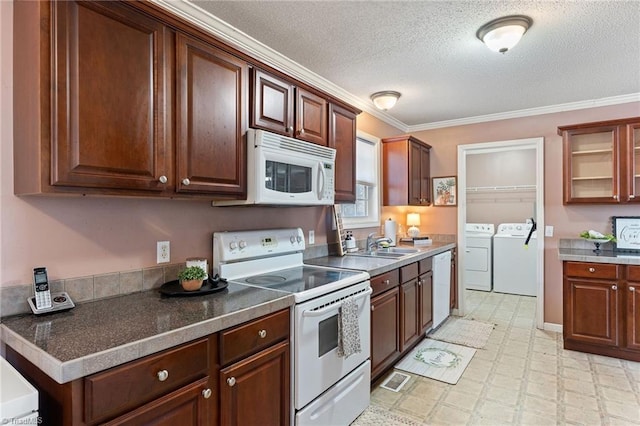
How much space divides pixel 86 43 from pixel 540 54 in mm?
2837

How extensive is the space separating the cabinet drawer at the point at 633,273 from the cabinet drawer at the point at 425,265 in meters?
1.63

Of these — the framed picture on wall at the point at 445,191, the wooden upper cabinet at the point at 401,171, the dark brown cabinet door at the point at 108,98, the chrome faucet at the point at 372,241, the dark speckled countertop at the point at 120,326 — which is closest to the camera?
the dark speckled countertop at the point at 120,326

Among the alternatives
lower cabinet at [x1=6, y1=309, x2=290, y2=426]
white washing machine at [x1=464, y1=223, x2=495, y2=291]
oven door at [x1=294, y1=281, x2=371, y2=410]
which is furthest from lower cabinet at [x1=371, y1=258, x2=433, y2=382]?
white washing machine at [x1=464, y1=223, x2=495, y2=291]

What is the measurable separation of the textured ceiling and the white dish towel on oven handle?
5.58 feet

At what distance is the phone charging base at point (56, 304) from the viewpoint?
139cm

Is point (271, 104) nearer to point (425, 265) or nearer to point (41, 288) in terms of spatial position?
point (41, 288)

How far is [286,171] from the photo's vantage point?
2201 mm

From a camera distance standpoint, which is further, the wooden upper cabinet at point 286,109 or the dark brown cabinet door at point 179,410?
the wooden upper cabinet at point 286,109

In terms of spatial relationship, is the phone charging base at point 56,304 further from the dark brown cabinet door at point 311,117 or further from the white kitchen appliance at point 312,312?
the dark brown cabinet door at point 311,117

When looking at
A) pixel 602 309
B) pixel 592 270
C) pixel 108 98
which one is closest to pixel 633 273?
pixel 592 270

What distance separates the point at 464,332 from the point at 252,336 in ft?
9.90

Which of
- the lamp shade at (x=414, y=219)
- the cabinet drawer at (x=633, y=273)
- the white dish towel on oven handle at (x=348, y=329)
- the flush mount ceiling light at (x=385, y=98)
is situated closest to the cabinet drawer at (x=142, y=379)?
the white dish towel on oven handle at (x=348, y=329)

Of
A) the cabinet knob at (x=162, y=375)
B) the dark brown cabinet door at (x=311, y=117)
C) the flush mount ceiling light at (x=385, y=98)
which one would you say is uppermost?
the flush mount ceiling light at (x=385, y=98)

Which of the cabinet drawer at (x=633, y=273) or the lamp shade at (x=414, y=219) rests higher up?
the lamp shade at (x=414, y=219)
